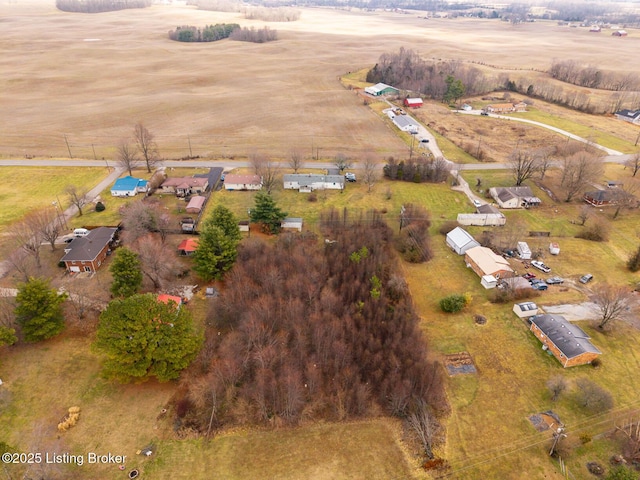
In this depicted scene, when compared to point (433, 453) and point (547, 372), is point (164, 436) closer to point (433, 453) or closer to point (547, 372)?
point (433, 453)

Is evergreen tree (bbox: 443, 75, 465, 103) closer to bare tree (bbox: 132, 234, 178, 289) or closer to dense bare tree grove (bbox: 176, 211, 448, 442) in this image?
dense bare tree grove (bbox: 176, 211, 448, 442)

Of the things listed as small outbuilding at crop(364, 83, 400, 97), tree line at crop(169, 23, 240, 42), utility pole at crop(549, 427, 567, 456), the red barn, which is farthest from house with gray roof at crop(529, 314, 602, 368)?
tree line at crop(169, 23, 240, 42)

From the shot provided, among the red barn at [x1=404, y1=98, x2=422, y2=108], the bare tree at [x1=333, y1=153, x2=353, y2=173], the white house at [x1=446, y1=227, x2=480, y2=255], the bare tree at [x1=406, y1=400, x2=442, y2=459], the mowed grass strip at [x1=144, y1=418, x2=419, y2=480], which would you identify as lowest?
the mowed grass strip at [x1=144, y1=418, x2=419, y2=480]

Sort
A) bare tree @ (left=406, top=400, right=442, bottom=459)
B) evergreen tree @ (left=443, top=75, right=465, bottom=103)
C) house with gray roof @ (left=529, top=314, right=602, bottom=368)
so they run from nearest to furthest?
bare tree @ (left=406, top=400, right=442, bottom=459) < house with gray roof @ (left=529, top=314, right=602, bottom=368) < evergreen tree @ (left=443, top=75, right=465, bottom=103)

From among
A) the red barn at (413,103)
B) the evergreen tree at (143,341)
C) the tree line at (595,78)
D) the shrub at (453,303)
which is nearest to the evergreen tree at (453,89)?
the red barn at (413,103)

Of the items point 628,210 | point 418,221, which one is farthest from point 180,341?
point 628,210

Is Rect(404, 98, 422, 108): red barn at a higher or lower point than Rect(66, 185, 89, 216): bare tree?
higher

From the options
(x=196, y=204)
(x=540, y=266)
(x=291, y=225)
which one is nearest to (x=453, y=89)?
(x=540, y=266)
